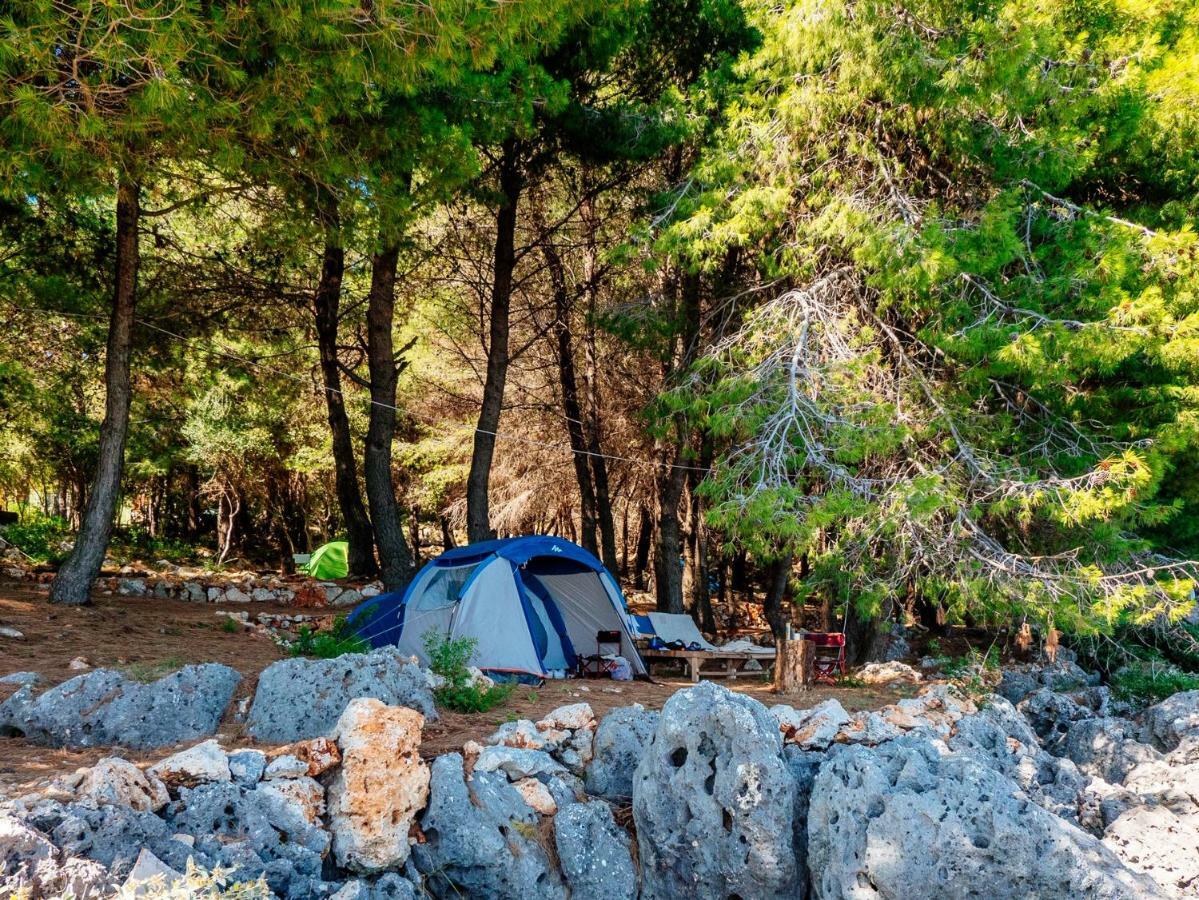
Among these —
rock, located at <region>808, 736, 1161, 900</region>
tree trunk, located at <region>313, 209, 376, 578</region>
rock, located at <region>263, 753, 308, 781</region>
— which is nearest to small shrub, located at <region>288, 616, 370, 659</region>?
rock, located at <region>263, 753, 308, 781</region>

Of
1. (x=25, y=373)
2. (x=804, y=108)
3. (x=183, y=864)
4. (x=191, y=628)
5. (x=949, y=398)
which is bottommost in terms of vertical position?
(x=183, y=864)

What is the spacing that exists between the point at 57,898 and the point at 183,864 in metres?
0.59

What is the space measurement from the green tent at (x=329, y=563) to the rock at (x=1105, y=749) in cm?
1412

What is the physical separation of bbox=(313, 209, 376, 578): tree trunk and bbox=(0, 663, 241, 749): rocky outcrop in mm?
7000

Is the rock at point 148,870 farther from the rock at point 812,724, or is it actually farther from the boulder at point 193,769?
the rock at point 812,724

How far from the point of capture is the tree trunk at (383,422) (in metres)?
10.8

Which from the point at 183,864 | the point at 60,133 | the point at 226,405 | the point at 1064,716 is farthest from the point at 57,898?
the point at 226,405

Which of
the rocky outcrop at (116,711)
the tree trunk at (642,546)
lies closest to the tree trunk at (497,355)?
the rocky outcrop at (116,711)

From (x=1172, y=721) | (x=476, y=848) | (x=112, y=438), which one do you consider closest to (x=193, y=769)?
(x=476, y=848)

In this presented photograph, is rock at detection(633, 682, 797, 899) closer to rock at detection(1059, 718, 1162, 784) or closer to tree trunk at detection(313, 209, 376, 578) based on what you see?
Answer: rock at detection(1059, 718, 1162, 784)

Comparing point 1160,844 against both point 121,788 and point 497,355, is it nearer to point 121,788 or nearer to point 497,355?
point 121,788

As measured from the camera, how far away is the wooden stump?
28.3 ft

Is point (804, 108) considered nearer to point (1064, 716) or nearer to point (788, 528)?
point (788, 528)

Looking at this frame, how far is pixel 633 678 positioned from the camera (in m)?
9.62
